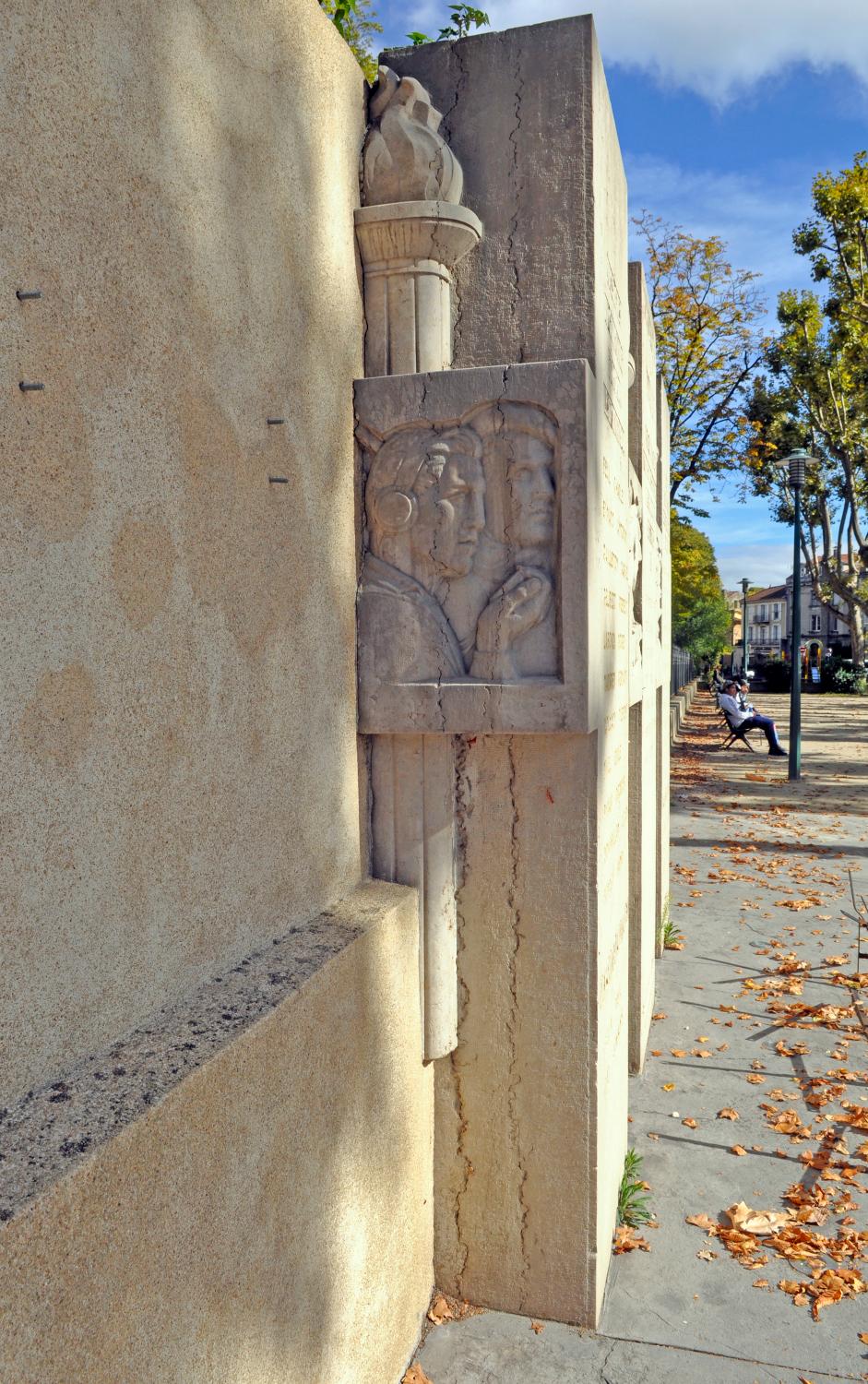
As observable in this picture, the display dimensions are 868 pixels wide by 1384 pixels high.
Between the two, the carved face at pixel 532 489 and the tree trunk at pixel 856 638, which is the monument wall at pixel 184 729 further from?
the tree trunk at pixel 856 638

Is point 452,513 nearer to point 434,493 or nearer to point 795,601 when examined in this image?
point 434,493

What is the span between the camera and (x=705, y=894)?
811cm

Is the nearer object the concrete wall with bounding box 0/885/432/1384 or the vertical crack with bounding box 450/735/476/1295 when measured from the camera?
the concrete wall with bounding box 0/885/432/1384

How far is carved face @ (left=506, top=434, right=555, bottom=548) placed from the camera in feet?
9.02

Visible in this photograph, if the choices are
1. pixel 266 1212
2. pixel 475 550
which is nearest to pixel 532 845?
pixel 475 550

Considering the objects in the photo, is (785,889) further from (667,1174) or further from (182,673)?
(182,673)

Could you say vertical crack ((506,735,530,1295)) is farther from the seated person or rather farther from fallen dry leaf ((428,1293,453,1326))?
the seated person

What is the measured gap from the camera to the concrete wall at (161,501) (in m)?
1.50

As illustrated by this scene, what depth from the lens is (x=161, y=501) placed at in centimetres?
184

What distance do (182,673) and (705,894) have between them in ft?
22.8

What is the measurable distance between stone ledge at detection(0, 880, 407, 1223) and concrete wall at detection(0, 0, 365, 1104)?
0.14 ft

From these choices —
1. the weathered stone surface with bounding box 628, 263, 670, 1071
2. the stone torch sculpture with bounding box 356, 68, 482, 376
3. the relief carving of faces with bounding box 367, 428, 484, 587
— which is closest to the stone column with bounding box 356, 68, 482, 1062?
the stone torch sculpture with bounding box 356, 68, 482, 376

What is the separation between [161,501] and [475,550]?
1162 mm

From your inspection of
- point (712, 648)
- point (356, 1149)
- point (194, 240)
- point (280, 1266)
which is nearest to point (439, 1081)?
point (356, 1149)
